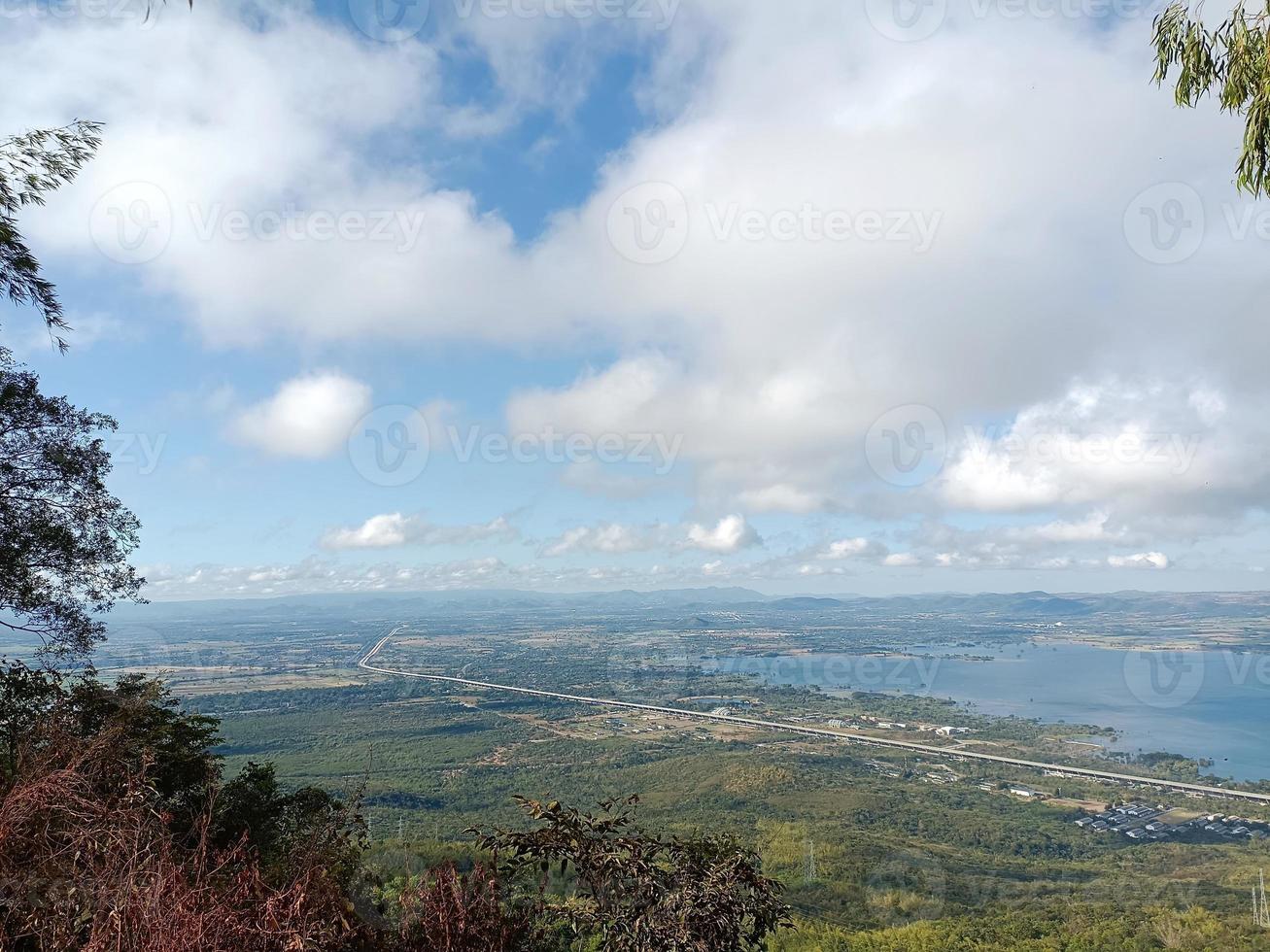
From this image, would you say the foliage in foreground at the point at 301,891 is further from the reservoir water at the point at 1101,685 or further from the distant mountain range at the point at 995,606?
the distant mountain range at the point at 995,606

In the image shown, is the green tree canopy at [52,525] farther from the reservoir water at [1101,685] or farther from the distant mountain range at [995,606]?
the distant mountain range at [995,606]

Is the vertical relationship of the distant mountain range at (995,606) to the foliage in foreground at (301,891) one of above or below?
below

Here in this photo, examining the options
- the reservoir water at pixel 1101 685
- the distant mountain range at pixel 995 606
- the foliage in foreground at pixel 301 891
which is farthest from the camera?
the distant mountain range at pixel 995 606

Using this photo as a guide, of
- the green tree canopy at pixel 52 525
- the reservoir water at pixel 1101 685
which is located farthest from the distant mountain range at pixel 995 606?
the green tree canopy at pixel 52 525

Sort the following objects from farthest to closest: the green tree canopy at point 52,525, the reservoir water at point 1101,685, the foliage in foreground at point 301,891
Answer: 1. the reservoir water at point 1101,685
2. the green tree canopy at point 52,525
3. the foliage in foreground at point 301,891

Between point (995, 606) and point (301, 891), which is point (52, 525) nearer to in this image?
point (301, 891)

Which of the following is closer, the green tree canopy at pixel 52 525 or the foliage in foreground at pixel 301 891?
the foliage in foreground at pixel 301 891

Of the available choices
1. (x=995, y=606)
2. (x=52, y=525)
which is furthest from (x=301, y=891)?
(x=995, y=606)

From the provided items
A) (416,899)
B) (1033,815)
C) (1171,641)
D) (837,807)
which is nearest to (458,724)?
(837,807)

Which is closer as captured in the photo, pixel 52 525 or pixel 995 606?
pixel 52 525
